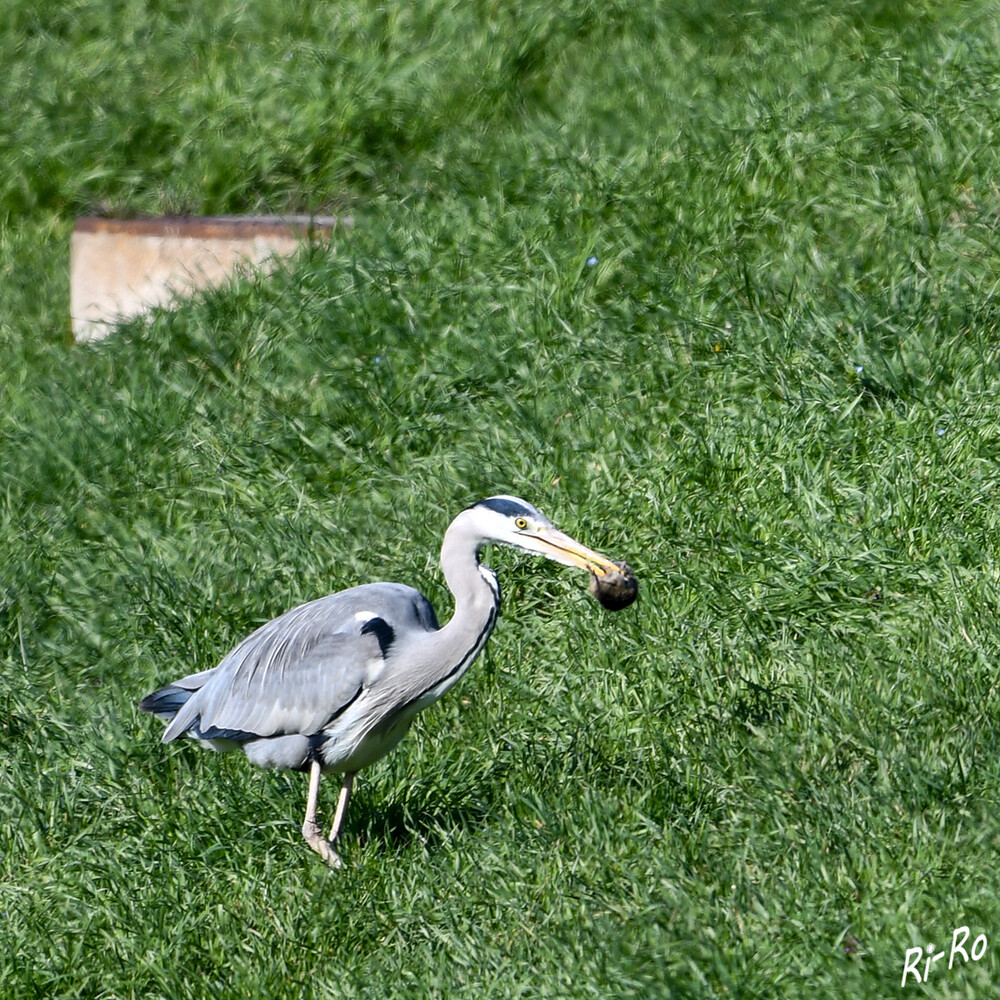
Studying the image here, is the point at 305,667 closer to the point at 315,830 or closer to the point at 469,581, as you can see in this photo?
the point at 315,830

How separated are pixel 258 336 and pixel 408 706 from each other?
298 cm

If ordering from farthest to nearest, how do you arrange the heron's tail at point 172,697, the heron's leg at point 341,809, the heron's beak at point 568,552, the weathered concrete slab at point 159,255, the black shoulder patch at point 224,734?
1. the weathered concrete slab at point 159,255
2. the heron's tail at point 172,697
3. the black shoulder patch at point 224,734
4. the heron's leg at point 341,809
5. the heron's beak at point 568,552

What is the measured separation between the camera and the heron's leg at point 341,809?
4.27m

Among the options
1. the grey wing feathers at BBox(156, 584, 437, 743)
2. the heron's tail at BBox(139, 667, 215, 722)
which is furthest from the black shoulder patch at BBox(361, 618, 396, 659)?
the heron's tail at BBox(139, 667, 215, 722)

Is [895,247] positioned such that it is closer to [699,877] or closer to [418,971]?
[699,877]

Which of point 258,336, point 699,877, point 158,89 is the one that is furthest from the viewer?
point 158,89

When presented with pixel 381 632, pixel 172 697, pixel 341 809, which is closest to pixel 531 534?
pixel 381 632

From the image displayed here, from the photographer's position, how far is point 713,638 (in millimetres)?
4621

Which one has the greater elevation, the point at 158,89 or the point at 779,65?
the point at 779,65

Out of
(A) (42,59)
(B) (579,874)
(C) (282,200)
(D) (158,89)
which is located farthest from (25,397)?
(B) (579,874)

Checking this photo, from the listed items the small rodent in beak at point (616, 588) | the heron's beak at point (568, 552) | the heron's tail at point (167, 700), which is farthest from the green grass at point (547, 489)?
the heron's beak at point (568, 552)

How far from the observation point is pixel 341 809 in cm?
430

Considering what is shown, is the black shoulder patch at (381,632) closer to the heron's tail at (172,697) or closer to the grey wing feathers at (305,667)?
the grey wing feathers at (305,667)

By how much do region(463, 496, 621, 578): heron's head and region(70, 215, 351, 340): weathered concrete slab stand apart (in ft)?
12.2
